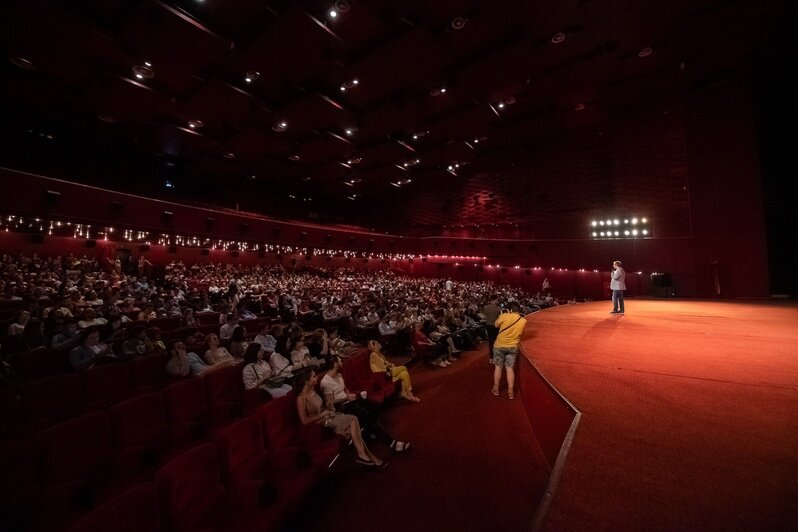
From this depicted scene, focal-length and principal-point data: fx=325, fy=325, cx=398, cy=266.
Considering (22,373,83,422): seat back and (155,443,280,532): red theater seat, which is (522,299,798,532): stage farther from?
(22,373,83,422): seat back

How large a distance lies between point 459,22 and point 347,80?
3201mm

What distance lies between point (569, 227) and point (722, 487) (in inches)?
598

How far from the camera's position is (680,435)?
7.02 feet

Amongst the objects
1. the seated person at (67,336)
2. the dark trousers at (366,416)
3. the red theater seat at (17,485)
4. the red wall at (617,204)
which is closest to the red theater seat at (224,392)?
the dark trousers at (366,416)

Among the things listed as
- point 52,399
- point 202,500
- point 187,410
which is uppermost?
point 52,399

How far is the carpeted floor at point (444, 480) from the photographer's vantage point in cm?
237

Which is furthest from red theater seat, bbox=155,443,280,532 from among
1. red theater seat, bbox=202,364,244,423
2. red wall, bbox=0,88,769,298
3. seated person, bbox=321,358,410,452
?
red wall, bbox=0,88,769,298

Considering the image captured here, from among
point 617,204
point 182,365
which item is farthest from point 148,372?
point 617,204

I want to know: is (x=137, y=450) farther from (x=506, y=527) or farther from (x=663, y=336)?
(x=663, y=336)

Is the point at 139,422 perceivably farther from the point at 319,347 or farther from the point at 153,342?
the point at 319,347

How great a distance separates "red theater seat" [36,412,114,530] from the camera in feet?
5.71

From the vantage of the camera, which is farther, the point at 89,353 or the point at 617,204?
the point at 617,204

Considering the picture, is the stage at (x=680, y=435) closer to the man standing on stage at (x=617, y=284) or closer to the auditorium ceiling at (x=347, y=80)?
the man standing on stage at (x=617, y=284)

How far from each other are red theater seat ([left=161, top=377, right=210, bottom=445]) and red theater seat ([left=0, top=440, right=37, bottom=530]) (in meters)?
0.75
